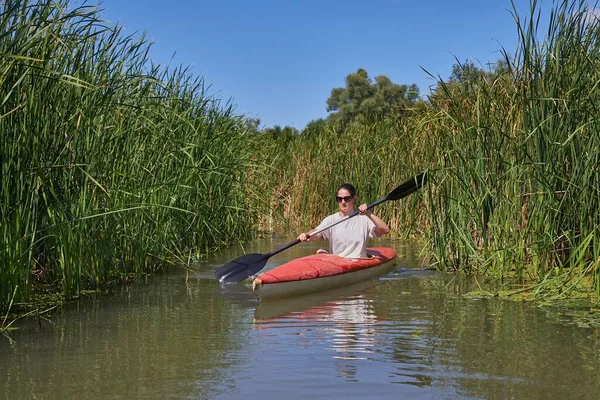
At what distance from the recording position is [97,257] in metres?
7.65

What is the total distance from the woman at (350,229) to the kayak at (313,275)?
0.22m

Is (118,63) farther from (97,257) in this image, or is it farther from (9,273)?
(9,273)

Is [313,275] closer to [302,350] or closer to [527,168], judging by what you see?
[527,168]

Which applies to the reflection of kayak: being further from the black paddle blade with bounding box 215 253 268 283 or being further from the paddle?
the black paddle blade with bounding box 215 253 268 283

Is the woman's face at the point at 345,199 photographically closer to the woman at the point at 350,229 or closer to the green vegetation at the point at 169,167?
the woman at the point at 350,229

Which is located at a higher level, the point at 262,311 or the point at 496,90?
the point at 496,90

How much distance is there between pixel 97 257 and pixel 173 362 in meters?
2.84

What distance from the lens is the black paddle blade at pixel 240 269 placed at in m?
8.71

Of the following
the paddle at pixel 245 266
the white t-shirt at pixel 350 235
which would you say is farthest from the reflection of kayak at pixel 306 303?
the paddle at pixel 245 266

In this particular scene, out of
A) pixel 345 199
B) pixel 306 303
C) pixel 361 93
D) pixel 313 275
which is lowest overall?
pixel 306 303

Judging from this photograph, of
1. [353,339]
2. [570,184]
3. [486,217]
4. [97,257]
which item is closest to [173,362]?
[353,339]

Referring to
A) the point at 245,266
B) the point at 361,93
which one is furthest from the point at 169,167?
the point at 361,93

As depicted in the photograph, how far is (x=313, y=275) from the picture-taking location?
27.1 ft

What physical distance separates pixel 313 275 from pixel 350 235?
127 centimetres
